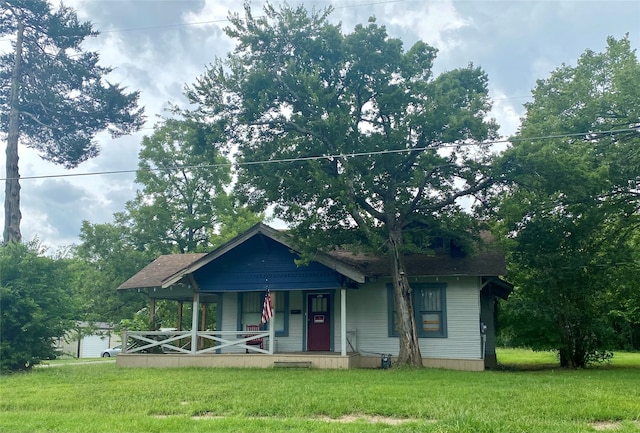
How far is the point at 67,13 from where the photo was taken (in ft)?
75.6

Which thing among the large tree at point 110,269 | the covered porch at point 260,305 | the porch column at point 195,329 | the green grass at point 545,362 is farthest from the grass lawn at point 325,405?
the large tree at point 110,269

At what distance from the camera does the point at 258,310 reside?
63.3 feet

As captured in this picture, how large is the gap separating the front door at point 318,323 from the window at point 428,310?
84.2 inches

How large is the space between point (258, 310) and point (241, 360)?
2685 millimetres

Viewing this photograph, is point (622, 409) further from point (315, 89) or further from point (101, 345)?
point (101, 345)

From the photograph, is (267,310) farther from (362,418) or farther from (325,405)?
(362,418)

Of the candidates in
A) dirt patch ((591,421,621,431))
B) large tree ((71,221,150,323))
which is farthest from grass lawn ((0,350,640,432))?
large tree ((71,221,150,323))

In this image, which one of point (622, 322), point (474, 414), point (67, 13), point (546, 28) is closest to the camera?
point (474, 414)

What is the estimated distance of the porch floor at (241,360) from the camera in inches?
631

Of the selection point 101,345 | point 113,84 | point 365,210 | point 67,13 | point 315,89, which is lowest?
point 101,345

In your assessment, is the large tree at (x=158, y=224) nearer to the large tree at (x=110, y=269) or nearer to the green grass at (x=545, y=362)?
the large tree at (x=110, y=269)

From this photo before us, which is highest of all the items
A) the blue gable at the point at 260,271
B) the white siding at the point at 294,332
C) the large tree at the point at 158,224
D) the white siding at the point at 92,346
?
the large tree at the point at 158,224

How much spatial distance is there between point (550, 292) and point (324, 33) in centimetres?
1118

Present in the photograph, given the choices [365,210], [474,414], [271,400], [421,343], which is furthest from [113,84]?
[474,414]
